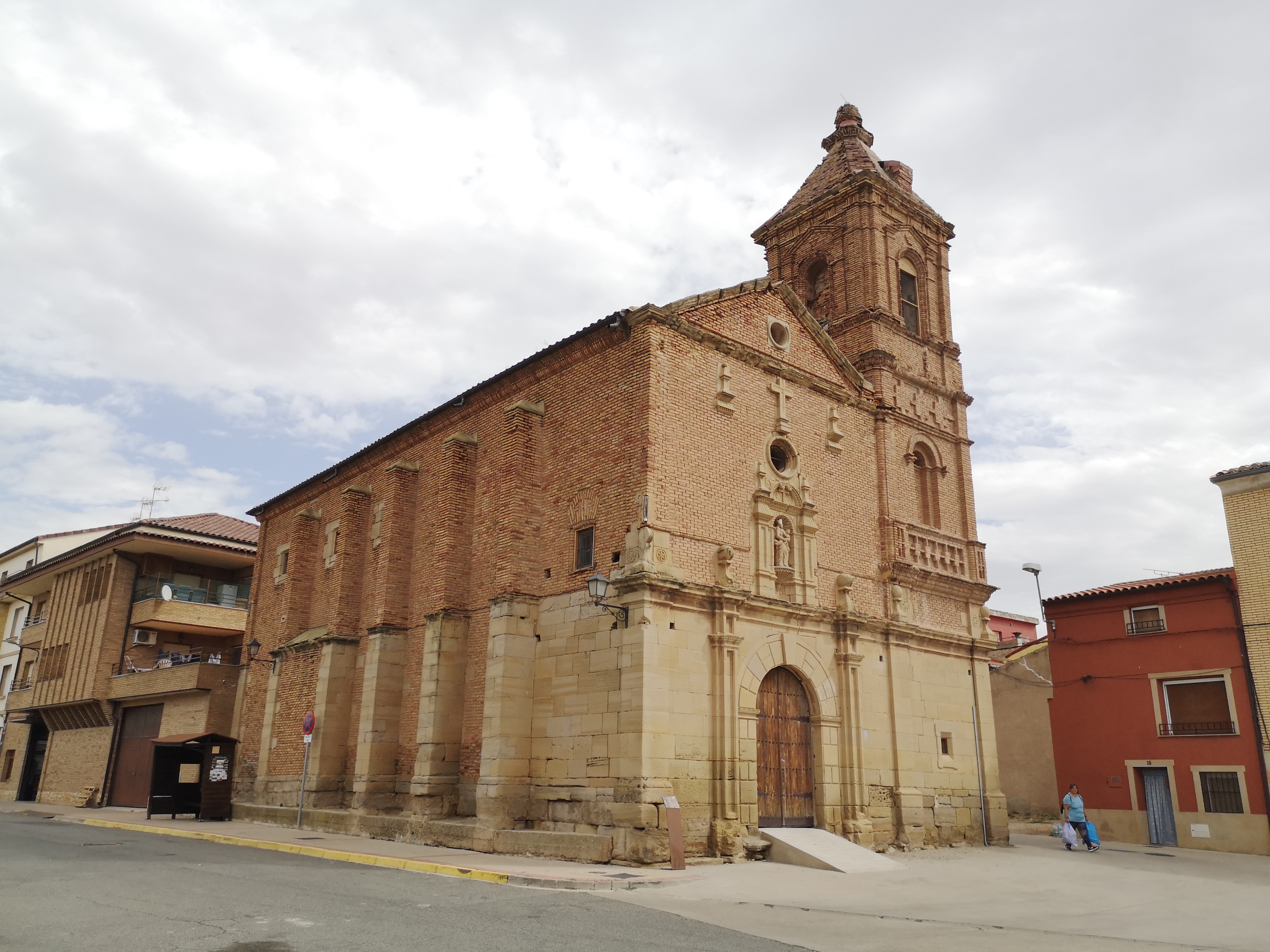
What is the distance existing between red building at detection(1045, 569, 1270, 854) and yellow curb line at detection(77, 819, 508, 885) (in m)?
18.1

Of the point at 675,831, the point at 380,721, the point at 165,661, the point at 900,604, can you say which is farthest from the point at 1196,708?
the point at 165,661

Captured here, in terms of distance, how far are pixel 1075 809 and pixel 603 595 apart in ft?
42.1

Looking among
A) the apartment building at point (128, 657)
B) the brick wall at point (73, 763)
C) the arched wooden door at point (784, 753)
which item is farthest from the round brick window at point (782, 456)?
the brick wall at point (73, 763)

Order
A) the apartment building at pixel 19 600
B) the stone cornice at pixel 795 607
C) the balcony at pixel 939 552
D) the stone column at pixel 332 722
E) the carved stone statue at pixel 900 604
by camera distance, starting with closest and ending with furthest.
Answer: the stone cornice at pixel 795 607 < the carved stone statue at pixel 900 604 < the balcony at pixel 939 552 < the stone column at pixel 332 722 < the apartment building at pixel 19 600

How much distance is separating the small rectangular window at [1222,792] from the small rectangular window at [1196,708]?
3.12ft

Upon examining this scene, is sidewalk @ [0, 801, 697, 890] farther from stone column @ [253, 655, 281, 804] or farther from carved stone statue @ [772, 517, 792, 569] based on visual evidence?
carved stone statue @ [772, 517, 792, 569]

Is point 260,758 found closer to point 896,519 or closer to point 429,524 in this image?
point 429,524

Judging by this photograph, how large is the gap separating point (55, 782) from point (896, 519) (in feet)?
107

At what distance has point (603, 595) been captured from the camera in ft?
Answer: 48.9

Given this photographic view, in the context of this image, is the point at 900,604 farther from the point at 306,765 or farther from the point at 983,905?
the point at 306,765

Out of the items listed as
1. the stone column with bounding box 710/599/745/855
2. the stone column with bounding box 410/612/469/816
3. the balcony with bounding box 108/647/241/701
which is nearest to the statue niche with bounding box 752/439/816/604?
the stone column with bounding box 710/599/745/855

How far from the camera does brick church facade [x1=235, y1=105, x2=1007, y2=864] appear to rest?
50.6 ft

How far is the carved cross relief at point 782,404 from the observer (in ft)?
61.4

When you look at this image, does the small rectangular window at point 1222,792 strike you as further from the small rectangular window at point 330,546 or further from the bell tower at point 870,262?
the small rectangular window at point 330,546
